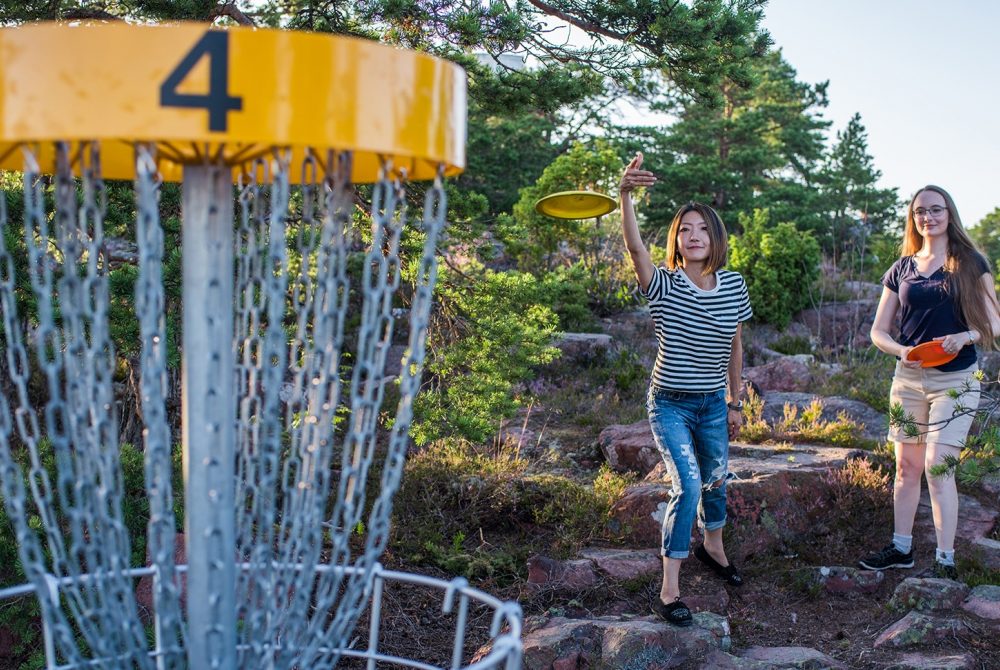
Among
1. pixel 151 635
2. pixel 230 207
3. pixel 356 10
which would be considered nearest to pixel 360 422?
pixel 230 207

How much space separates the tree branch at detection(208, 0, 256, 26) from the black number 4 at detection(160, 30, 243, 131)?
3350mm

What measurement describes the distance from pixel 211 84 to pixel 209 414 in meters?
0.66

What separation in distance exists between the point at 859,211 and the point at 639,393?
44.8 feet

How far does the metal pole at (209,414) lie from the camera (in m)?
1.87

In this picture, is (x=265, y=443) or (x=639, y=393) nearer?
(x=265, y=443)

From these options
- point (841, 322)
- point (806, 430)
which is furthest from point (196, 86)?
point (841, 322)

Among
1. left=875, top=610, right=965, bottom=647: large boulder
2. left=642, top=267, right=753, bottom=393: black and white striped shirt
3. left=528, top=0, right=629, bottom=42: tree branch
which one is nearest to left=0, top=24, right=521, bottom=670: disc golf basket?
left=642, top=267, right=753, bottom=393: black and white striped shirt

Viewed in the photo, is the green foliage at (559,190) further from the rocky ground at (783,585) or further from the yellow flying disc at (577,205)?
the yellow flying disc at (577,205)

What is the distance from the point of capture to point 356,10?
16.0 ft

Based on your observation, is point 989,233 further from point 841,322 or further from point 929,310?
point 929,310

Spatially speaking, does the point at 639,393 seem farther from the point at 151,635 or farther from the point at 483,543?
the point at 151,635

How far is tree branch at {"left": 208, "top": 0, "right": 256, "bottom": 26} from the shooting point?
15.5 ft

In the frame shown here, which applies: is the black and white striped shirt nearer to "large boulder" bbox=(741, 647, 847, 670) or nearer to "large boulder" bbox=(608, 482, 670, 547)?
"large boulder" bbox=(741, 647, 847, 670)

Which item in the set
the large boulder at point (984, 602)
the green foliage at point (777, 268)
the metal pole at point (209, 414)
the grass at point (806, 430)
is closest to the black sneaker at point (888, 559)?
the large boulder at point (984, 602)
